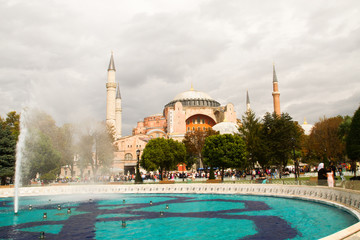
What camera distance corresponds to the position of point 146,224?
10422mm

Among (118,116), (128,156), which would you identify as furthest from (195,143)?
(118,116)

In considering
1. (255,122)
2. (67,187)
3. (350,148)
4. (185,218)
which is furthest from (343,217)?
(255,122)

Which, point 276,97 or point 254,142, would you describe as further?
point 276,97

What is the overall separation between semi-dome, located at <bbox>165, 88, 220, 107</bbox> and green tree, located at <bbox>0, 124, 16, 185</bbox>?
158 feet

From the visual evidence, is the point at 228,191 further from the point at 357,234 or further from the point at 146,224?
the point at 357,234

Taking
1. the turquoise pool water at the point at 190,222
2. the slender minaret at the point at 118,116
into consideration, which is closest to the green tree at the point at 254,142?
the turquoise pool water at the point at 190,222

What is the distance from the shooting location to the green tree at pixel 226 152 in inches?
1109

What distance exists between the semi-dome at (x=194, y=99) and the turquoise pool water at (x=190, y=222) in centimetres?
5906

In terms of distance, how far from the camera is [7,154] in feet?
89.2

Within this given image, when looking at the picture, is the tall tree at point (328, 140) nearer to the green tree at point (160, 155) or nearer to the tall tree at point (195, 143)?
the tall tree at point (195, 143)

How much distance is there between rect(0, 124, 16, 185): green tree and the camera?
85.9ft

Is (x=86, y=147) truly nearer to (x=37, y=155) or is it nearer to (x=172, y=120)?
(x=37, y=155)

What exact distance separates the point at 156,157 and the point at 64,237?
22.2 metres

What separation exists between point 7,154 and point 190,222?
2297 centimetres
